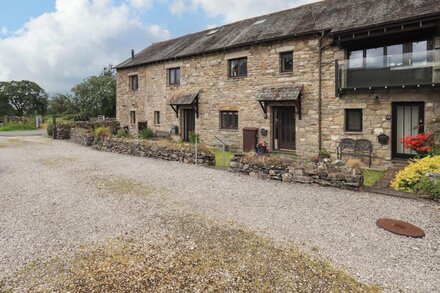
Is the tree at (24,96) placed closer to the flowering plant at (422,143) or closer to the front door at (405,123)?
the front door at (405,123)

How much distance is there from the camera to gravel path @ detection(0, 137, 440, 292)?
177 inches

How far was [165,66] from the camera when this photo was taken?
21203 millimetres

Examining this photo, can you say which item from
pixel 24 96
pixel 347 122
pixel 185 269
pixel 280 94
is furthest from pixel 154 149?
pixel 24 96

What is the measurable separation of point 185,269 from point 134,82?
72.9 ft

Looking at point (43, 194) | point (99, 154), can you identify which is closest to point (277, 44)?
point (99, 154)

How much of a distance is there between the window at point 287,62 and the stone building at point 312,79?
0.17 ft

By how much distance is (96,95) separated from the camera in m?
38.0

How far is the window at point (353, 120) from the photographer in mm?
13205

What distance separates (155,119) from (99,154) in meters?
7.74

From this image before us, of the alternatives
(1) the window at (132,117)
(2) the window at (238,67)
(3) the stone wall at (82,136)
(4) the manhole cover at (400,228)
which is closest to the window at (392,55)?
(2) the window at (238,67)

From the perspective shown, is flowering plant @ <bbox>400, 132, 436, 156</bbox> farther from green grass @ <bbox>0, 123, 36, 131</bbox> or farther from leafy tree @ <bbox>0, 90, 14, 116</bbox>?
leafy tree @ <bbox>0, 90, 14, 116</bbox>

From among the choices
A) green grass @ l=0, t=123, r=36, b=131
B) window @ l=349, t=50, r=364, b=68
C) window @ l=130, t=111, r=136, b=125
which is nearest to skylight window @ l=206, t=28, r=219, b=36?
window @ l=130, t=111, r=136, b=125

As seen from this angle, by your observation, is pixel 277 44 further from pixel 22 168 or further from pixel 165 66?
pixel 22 168

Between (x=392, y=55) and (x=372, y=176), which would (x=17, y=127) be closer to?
(x=372, y=176)
